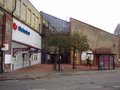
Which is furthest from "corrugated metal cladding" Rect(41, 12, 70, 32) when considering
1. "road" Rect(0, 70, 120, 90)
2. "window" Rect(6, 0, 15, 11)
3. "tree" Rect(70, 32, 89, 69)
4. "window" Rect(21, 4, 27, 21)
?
"road" Rect(0, 70, 120, 90)

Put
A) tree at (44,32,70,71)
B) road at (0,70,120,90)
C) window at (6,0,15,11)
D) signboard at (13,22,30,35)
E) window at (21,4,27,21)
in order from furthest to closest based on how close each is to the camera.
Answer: window at (21,4,27,21) → tree at (44,32,70,71) → signboard at (13,22,30,35) → window at (6,0,15,11) → road at (0,70,120,90)

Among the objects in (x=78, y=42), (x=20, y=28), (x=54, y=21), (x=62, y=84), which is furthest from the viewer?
(x=54, y=21)

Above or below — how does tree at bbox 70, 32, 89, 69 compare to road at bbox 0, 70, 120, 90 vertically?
above

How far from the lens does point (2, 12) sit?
132 ft

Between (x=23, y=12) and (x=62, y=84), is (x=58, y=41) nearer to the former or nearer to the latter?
(x=23, y=12)

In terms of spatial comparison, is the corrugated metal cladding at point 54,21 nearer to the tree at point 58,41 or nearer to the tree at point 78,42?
the tree at point 78,42

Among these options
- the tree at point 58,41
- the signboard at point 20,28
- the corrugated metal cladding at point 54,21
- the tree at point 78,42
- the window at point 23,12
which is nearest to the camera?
the signboard at point 20,28

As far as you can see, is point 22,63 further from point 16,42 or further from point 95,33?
point 95,33

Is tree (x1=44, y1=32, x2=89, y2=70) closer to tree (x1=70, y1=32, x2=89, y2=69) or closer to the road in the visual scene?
tree (x1=70, y1=32, x2=89, y2=69)

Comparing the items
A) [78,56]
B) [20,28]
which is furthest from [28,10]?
[78,56]

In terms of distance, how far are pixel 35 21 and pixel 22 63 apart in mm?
15541

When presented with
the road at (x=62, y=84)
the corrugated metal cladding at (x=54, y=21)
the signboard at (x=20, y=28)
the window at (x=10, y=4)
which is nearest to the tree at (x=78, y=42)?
the signboard at (x=20, y=28)

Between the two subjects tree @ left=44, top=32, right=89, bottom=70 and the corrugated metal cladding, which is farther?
the corrugated metal cladding

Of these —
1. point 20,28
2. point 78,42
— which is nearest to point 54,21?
point 78,42
